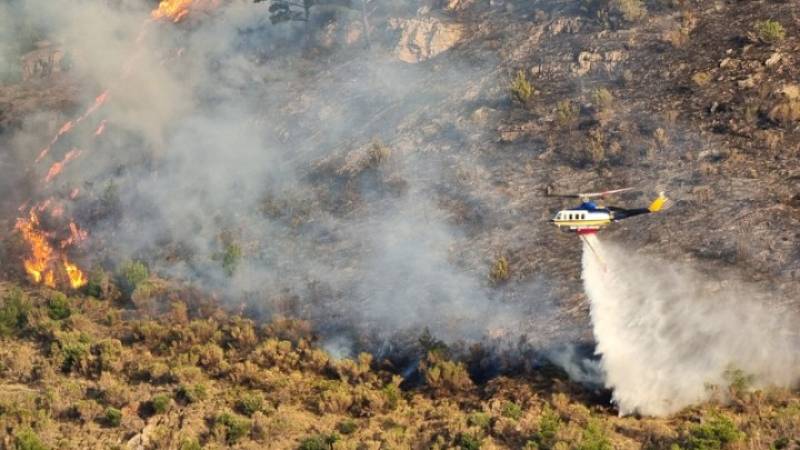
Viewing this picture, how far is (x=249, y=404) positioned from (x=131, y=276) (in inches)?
424

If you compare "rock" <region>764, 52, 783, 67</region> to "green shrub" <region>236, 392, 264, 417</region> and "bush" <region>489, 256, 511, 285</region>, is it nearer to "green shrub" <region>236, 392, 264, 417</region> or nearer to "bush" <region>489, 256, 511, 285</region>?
"bush" <region>489, 256, 511, 285</region>

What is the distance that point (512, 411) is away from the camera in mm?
21312

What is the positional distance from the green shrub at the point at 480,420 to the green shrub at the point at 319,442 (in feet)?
9.75

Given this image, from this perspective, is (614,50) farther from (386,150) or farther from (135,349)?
(135,349)

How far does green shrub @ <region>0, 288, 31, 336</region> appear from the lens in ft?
92.9

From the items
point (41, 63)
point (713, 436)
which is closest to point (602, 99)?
point (713, 436)

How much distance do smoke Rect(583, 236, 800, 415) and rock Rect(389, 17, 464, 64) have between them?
744 inches

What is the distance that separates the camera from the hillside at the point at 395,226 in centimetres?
2222

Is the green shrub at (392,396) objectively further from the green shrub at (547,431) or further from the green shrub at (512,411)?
the green shrub at (547,431)

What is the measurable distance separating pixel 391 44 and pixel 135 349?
859 inches

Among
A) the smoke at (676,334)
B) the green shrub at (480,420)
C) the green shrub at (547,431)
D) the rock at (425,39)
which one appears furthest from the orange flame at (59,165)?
the green shrub at (547,431)

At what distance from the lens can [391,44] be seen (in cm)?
4391

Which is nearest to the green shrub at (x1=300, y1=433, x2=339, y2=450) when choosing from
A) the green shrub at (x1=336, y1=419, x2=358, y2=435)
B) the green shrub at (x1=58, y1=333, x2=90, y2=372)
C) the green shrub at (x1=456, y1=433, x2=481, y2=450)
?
the green shrub at (x1=336, y1=419, x2=358, y2=435)

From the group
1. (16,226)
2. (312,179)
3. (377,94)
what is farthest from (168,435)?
(377,94)
